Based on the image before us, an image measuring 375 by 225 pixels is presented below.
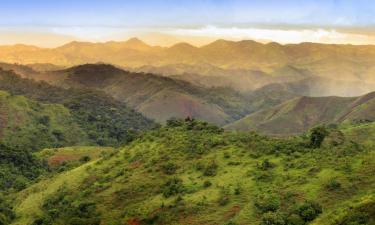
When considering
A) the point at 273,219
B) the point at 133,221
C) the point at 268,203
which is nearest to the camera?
the point at 273,219

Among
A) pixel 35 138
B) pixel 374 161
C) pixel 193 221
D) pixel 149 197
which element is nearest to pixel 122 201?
pixel 149 197

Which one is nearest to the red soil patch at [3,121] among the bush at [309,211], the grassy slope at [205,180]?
the grassy slope at [205,180]

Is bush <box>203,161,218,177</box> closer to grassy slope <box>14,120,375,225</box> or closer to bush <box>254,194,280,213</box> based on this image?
grassy slope <box>14,120,375,225</box>

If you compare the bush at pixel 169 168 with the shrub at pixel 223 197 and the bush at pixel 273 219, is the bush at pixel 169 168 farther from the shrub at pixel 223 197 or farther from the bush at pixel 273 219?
the bush at pixel 273 219

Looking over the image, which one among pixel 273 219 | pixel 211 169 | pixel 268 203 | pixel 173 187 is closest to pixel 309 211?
pixel 273 219

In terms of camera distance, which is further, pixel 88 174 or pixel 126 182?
pixel 88 174

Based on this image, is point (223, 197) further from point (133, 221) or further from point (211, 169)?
point (133, 221)

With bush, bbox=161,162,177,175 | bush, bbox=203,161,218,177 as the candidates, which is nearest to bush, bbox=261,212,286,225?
bush, bbox=203,161,218,177

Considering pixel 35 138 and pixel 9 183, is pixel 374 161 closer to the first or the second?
pixel 9 183

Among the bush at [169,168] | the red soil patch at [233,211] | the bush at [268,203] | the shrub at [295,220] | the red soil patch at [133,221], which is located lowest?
the red soil patch at [133,221]
